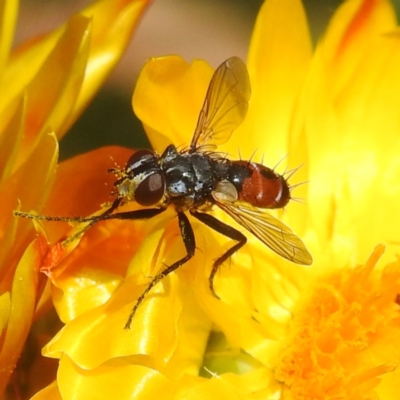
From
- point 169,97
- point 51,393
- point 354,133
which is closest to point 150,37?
point 354,133

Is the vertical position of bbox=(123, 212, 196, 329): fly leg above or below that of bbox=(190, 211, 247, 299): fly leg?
above

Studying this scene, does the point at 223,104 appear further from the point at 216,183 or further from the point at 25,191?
the point at 25,191

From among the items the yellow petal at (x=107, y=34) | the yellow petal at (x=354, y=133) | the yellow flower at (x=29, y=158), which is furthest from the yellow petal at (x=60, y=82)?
the yellow petal at (x=354, y=133)

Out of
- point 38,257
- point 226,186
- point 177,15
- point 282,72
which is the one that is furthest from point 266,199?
point 177,15

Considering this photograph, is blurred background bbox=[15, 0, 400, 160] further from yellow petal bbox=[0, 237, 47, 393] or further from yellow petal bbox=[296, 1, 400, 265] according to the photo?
yellow petal bbox=[0, 237, 47, 393]

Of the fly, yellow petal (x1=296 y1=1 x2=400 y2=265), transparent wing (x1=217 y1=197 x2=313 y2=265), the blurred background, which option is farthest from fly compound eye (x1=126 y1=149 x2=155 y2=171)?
the blurred background

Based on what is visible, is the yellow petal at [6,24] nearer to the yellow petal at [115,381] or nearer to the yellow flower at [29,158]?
the yellow flower at [29,158]
